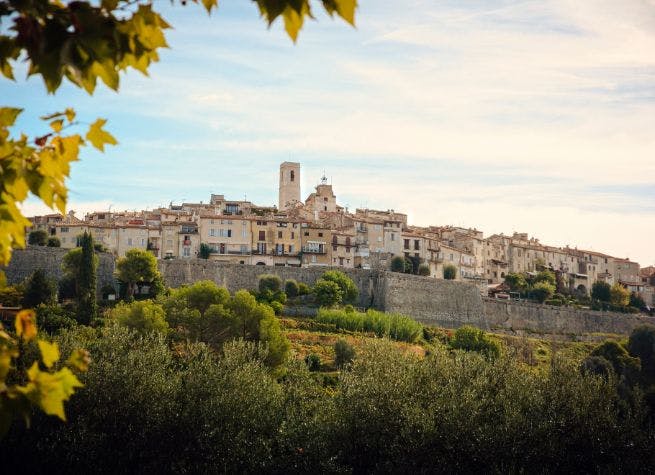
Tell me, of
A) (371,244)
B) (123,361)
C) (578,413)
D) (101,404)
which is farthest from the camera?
(371,244)

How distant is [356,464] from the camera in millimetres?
22422

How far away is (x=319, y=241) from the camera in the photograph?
7706cm

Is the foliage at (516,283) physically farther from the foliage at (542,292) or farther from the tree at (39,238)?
the tree at (39,238)

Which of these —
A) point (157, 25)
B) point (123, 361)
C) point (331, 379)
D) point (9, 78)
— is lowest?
point (331, 379)

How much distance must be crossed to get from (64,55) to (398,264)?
75.9 meters

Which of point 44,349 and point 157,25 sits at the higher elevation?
point 157,25

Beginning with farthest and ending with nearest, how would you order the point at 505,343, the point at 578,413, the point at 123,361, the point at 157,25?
the point at 505,343
the point at 123,361
the point at 578,413
the point at 157,25

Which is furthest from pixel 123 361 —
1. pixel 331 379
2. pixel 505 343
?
pixel 505 343

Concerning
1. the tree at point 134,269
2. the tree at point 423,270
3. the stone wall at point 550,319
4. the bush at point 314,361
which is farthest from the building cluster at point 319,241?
the bush at point 314,361

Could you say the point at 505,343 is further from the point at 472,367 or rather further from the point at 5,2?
the point at 5,2

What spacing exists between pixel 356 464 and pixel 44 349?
780 inches

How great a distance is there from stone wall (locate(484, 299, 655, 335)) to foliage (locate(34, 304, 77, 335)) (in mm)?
39270

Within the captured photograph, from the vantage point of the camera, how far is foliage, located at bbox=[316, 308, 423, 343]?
5731 cm

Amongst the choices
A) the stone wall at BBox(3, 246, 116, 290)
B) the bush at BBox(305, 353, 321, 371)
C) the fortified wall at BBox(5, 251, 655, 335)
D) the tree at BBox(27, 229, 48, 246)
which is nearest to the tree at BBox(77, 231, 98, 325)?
the stone wall at BBox(3, 246, 116, 290)
